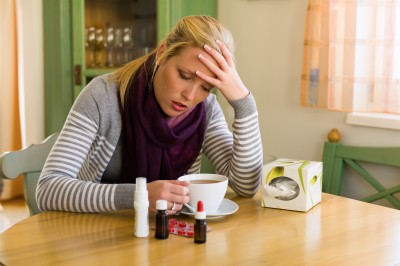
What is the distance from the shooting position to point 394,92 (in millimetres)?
2395

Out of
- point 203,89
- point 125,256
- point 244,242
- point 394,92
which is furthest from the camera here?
point 394,92

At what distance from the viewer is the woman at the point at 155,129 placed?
1.48 m

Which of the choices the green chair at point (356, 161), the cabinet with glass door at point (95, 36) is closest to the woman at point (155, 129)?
the green chair at point (356, 161)

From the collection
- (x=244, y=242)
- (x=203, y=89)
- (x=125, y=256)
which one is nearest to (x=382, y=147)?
(x=203, y=89)

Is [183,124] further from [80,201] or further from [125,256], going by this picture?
[125,256]

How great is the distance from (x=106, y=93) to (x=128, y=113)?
0.26 feet

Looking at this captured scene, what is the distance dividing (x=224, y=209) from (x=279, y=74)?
5.09 feet

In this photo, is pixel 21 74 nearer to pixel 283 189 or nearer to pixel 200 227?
pixel 283 189

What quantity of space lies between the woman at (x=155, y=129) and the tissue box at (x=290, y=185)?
0.40ft

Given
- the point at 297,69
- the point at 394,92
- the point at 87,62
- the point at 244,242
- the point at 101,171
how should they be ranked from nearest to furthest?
the point at 244,242 < the point at 101,171 < the point at 394,92 < the point at 297,69 < the point at 87,62

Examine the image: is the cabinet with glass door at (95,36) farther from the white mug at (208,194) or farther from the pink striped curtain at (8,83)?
the white mug at (208,194)

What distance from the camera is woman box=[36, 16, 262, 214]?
148cm

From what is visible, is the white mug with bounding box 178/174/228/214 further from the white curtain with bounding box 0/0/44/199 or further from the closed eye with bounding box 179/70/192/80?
the white curtain with bounding box 0/0/44/199

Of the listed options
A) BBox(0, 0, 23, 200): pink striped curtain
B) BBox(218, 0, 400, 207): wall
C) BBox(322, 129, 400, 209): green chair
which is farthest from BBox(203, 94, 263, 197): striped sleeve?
BBox(0, 0, 23, 200): pink striped curtain
